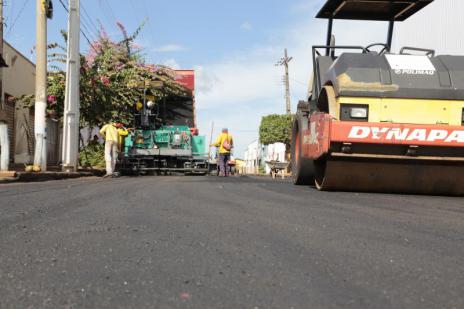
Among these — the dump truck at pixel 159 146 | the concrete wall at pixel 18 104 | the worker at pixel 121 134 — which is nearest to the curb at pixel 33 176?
the worker at pixel 121 134

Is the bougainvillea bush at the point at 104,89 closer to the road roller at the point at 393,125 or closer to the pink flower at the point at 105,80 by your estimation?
the pink flower at the point at 105,80

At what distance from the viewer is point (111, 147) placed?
15.5 m

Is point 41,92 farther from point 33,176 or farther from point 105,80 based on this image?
point 105,80

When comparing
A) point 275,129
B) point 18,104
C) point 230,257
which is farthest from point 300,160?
point 275,129

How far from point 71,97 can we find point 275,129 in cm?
3977

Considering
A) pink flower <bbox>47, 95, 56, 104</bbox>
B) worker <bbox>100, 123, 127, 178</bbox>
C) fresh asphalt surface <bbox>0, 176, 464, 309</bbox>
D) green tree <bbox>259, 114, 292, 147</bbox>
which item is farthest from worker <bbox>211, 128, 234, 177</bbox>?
green tree <bbox>259, 114, 292, 147</bbox>

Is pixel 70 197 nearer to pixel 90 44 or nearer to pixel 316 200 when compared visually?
pixel 316 200

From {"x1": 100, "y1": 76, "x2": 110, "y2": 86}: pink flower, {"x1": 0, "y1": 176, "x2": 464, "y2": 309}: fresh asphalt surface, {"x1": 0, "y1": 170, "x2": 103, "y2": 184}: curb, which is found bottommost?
{"x1": 0, "y1": 176, "x2": 464, "y2": 309}: fresh asphalt surface

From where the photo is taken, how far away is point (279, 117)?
54062 mm

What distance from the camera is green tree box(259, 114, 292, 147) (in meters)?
53.1

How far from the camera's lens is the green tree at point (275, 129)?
2090 inches

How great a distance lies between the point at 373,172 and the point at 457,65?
181 cm

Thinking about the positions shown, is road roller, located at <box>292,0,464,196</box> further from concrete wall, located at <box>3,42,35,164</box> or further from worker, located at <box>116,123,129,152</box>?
concrete wall, located at <box>3,42,35,164</box>

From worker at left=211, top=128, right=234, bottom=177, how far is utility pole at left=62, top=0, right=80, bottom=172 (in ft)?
14.5
